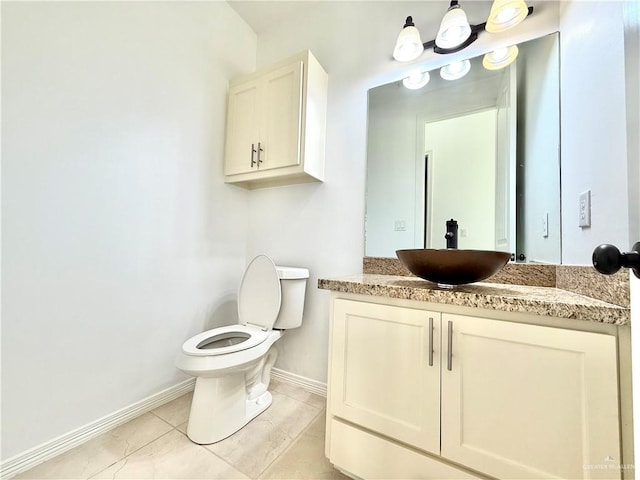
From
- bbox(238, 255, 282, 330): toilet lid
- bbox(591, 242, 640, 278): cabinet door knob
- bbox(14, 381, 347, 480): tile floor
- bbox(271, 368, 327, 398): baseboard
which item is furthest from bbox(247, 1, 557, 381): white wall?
bbox(591, 242, 640, 278): cabinet door knob

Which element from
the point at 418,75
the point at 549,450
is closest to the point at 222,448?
the point at 549,450

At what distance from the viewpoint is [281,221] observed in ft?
6.21

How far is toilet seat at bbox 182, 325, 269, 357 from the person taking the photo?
1199 mm

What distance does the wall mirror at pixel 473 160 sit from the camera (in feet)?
3.91

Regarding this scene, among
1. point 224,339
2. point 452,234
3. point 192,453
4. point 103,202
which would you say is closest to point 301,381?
point 224,339

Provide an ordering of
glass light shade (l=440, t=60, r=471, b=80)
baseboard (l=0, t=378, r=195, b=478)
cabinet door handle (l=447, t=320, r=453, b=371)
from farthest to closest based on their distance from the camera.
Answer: glass light shade (l=440, t=60, r=471, b=80), baseboard (l=0, t=378, r=195, b=478), cabinet door handle (l=447, t=320, r=453, b=371)

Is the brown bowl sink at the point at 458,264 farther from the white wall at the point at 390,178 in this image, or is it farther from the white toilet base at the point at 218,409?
the white toilet base at the point at 218,409

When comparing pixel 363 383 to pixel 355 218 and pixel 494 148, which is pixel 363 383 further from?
pixel 494 148

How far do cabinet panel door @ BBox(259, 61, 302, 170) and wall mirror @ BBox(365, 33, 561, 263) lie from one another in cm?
47

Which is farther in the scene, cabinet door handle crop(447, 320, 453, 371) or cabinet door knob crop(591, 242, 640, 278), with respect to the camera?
cabinet door handle crop(447, 320, 453, 371)

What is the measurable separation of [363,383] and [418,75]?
1652mm

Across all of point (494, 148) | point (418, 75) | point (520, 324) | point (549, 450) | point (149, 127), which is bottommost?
point (549, 450)

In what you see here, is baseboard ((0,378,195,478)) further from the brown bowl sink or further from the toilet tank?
the brown bowl sink

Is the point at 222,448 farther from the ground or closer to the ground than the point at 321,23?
closer to the ground
